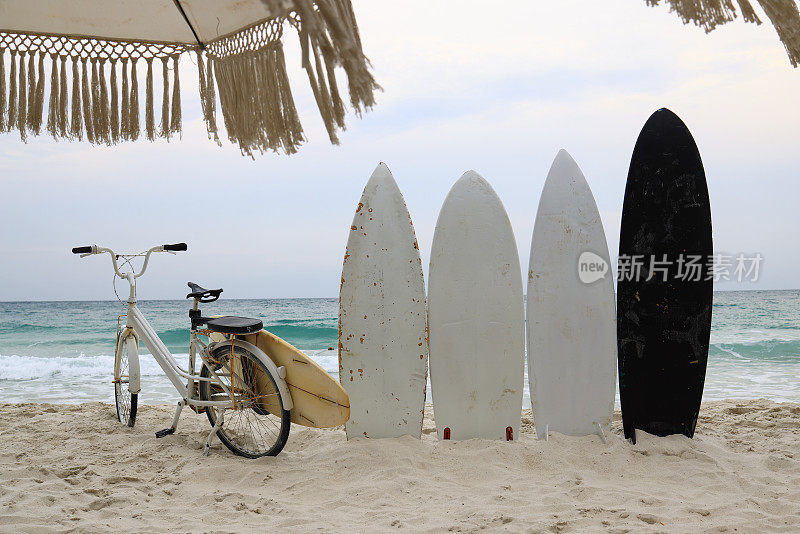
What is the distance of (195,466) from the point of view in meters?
2.54

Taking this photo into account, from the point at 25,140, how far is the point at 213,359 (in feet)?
3.87

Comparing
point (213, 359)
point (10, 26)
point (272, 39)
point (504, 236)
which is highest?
point (10, 26)

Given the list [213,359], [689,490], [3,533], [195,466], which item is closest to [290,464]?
[195,466]

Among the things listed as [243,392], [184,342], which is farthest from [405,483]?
[184,342]

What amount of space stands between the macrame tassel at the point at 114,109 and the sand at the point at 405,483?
135cm

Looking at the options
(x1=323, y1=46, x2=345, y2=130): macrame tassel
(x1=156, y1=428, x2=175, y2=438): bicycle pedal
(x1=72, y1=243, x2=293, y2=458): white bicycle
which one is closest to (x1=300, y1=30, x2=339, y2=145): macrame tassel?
(x1=323, y1=46, x2=345, y2=130): macrame tassel

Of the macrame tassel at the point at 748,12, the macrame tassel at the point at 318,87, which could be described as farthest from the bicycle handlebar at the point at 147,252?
the macrame tassel at the point at 748,12

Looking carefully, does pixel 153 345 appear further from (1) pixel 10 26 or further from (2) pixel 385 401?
Result: (1) pixel 10 26

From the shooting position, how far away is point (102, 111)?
2156mm

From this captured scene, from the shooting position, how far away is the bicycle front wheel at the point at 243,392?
2.62 m

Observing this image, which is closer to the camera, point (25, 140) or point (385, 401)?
point (25, 140)

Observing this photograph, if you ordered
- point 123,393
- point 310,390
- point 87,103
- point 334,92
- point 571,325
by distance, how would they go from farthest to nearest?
point 123,393 → point 571,325 → point 310,390 → point 87,103 → point 334,92

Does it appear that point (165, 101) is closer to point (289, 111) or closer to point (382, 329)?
point (289, 111)

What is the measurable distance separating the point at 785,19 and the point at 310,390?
209 centimetres
